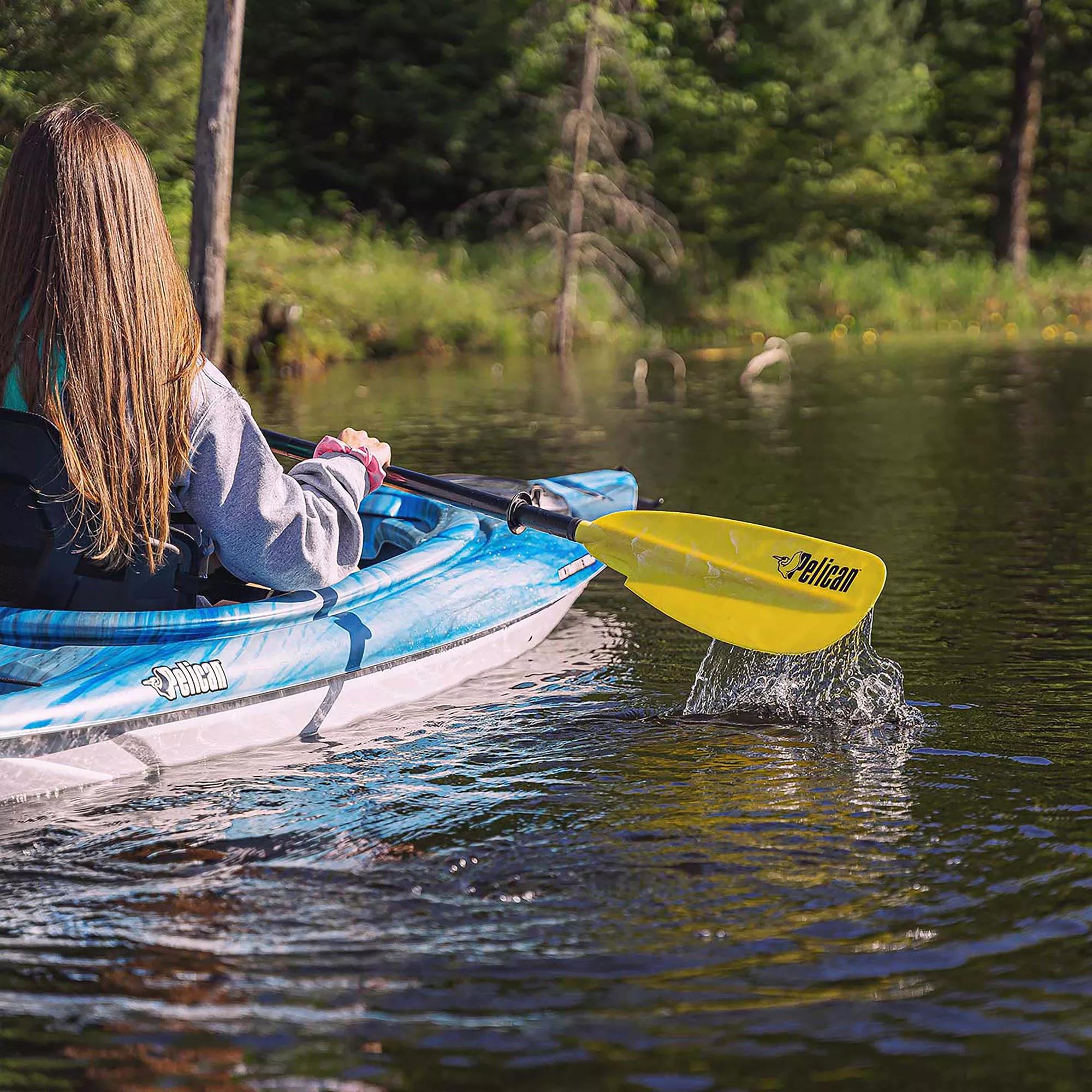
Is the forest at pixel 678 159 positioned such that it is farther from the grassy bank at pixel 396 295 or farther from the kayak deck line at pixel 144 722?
the kayak deck line at pixel 144 722

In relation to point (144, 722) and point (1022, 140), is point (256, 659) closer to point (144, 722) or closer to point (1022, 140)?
point (144, 722)

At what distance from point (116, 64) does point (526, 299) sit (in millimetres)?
5615

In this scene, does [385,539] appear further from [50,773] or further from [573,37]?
[573,37]

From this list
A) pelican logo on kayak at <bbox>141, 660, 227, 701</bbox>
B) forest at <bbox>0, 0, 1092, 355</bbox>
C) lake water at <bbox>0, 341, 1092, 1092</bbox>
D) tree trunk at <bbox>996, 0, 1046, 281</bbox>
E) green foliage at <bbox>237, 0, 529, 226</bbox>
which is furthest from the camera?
tree trunk at <bbox>996, 0, 1046, 281</bbox>

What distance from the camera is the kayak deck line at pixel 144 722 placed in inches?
137

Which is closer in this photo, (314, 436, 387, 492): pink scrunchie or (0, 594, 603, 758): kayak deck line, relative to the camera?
(0, 594, 603, 758): kayak deck line

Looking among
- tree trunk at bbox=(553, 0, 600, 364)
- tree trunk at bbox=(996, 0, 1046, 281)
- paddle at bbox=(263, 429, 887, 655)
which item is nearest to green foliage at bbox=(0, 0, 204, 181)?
tree trunk at bbox=(553, 0, 600, 364)

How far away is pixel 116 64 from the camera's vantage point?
15117 millimetres

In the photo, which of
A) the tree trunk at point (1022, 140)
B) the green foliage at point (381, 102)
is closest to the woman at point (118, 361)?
the green foliage at point (381, 102)

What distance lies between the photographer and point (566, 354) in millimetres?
18047

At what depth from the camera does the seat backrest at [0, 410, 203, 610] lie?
3.47m

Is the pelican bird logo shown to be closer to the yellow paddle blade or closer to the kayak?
the yellow paddle blade

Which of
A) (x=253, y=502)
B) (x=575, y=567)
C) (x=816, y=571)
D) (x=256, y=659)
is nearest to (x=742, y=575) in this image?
(x=816, y=571)

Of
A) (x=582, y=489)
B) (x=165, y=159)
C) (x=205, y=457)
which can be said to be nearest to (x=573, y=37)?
(x=165, y=159)
